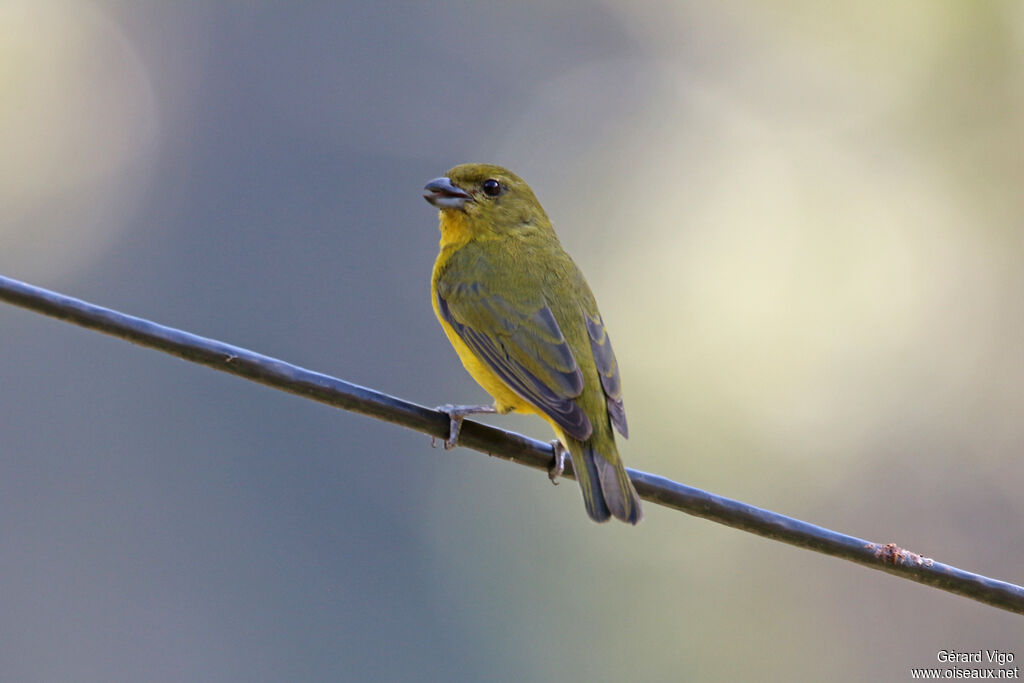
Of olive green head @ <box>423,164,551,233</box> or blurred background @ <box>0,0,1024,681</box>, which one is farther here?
blurred background @ <box>0,0,1024,681</box>

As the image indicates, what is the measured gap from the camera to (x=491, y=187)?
4938 millimetres

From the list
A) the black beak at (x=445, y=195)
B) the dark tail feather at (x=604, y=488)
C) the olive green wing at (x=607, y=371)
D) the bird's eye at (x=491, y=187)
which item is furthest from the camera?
the bird's eye at (x=491, y=187)

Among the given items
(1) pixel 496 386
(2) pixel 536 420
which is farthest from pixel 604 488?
(2) pixel 536 420

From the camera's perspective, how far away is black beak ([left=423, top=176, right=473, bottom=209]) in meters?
4.82

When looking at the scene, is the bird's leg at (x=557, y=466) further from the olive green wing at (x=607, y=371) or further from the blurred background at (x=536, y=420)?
the blurred background at (x=536, y=420)

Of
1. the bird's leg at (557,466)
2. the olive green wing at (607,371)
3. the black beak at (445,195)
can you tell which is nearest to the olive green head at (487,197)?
the black beak at (445,195)

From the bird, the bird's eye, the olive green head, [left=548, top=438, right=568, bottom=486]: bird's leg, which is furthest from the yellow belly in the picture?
the bird's eye

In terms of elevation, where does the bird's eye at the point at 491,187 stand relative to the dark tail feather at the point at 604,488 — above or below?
above

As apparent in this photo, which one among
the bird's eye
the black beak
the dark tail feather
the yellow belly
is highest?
the bird's eye

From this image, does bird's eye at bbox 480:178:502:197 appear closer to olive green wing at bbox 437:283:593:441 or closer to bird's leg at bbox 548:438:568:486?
olive green wing at bbox 437:283:593:441

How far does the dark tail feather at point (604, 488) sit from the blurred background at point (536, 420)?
16.3 feet

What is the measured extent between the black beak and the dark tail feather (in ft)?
5.15

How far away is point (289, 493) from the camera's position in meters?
9.69

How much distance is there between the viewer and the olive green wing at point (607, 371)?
3.88 metres
